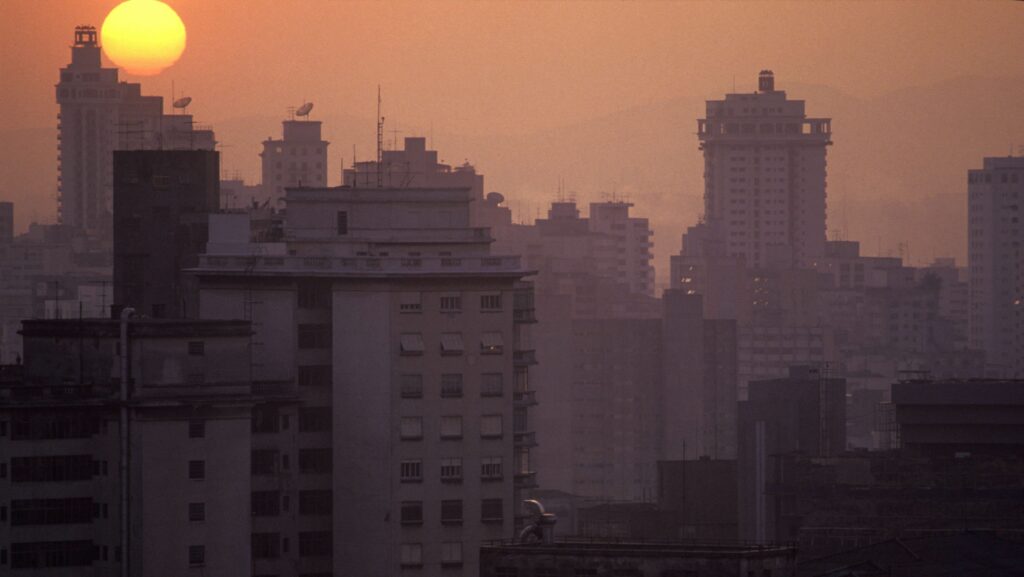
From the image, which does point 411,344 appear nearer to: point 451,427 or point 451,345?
point 451,345

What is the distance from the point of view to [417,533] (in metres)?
63.4

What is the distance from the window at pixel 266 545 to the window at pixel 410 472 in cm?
317

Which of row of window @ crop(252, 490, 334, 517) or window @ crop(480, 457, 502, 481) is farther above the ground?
window @ crop(480, 457, 502, 481)

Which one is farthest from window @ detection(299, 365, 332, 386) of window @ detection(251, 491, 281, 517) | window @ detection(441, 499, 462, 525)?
window @ detection(441, 499, 462, 525)

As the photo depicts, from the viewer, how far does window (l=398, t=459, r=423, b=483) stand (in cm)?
6425

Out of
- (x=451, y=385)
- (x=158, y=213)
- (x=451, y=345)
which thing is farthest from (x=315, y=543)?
(x=158, y=213)

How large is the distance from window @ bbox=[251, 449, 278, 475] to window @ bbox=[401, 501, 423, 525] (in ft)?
9.44

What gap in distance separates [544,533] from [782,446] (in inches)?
2180

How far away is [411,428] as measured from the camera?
64.9 meters

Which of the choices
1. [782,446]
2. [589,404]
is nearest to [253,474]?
[782,446]

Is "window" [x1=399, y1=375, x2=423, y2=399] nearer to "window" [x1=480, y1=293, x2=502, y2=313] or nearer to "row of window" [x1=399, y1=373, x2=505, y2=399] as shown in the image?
"row of window" [x1=399, y1=373, x2=505, y2=399]

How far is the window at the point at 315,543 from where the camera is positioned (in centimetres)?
6316

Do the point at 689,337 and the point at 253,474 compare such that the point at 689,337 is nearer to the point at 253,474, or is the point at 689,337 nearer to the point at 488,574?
the point at 253,474

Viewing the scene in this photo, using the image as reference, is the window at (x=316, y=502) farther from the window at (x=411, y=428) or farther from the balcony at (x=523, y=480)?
the balcony at (x=523, y=480)
